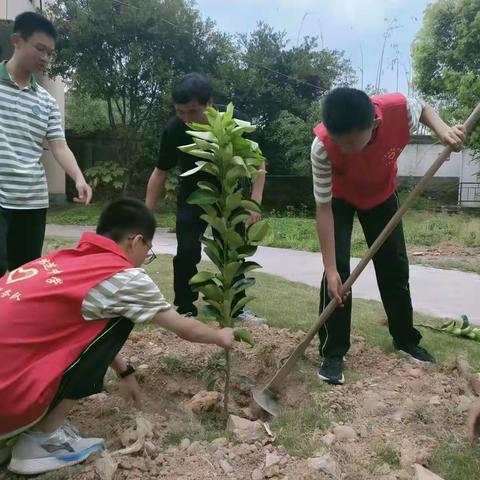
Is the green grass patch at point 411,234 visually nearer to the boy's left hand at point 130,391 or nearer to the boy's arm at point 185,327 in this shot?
the boy's left hand at point 130,391

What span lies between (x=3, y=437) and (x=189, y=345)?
1.59m

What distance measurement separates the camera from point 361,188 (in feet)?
10.0

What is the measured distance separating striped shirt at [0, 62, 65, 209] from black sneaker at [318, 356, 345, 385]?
67.6 inches

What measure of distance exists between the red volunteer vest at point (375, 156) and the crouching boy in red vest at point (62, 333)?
1.20 meters

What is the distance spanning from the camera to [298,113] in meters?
17.3

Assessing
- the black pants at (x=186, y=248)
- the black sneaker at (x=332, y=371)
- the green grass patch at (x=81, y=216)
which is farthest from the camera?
the green grass patch at (x=81, y=216)

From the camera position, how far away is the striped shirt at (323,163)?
2750 mm

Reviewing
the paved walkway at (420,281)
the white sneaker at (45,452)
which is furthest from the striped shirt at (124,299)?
the paved walkway at (420,281)

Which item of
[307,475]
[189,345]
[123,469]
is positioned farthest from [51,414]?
[189,345]

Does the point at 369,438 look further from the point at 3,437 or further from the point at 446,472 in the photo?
the point at 3,437

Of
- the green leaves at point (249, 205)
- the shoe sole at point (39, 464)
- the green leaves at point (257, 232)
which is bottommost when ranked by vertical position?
the shoe sole at point (39, 464)

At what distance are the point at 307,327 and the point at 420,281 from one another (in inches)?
122

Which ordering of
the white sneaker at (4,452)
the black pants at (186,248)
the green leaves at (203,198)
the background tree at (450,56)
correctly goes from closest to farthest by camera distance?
the white sneaker at (4,452) → the green leaves at (203,198) → the black pants at (186,248) → the background tree at (450,56)

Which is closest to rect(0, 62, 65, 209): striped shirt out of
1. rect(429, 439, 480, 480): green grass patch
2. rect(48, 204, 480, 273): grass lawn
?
rect(429, 439, 480, 480): green grass patch
